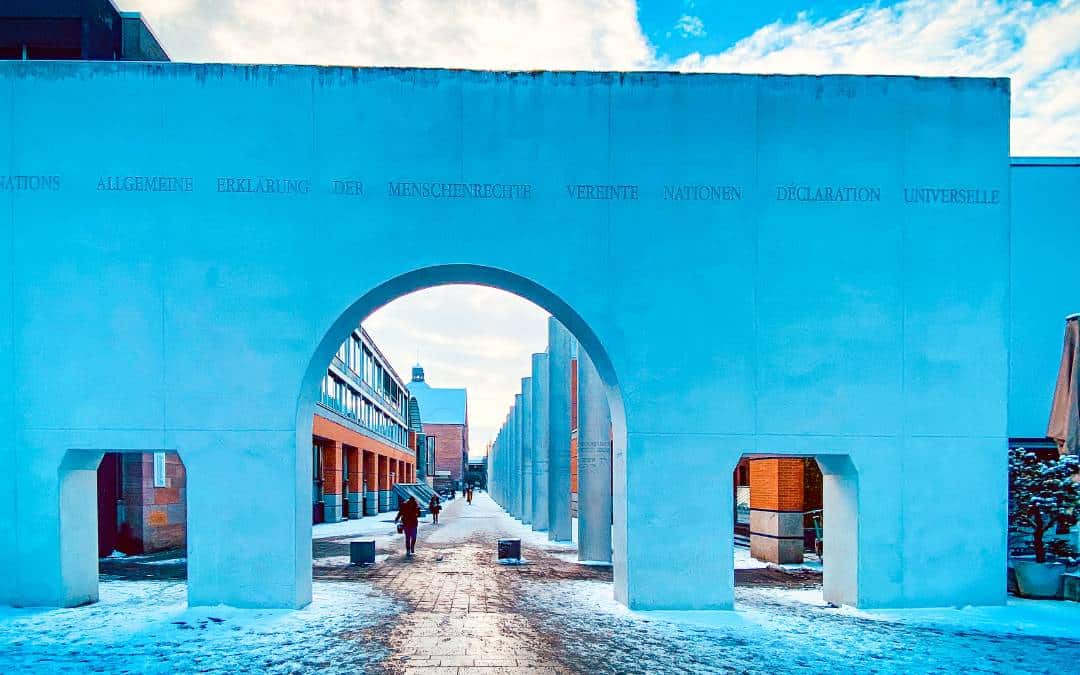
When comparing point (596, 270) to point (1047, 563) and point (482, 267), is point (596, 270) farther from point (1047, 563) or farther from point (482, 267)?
point (1047, 563)

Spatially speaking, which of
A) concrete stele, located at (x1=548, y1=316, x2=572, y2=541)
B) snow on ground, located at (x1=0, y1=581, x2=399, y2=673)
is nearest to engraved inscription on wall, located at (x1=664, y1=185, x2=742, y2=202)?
snow on ground, located at (x1=0, y1=581, x2=399, y2=673)

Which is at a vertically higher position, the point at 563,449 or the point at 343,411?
the point at 343,411

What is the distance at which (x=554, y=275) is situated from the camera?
10.3m

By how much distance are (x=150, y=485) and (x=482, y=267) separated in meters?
12.7

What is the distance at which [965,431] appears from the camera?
34.2 ft

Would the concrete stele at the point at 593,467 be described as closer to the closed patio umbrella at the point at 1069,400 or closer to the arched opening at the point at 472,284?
the arched opening at the point at 472,284

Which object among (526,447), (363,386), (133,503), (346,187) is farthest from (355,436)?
(346,187)

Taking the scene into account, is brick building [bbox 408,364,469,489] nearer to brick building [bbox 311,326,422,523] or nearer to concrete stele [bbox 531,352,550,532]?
brick building [bbox 311,326,422,523]

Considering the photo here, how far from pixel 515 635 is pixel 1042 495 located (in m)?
8.55

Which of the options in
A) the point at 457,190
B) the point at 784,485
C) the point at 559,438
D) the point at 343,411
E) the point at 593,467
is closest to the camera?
the point at 457,190

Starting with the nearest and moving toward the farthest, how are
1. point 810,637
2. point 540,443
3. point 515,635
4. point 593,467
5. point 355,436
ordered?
point 810,637
point 515,635
point 593,467
point 540,443
point 355,436

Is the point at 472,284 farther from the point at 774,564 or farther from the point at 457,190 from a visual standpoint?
the point at 774,564

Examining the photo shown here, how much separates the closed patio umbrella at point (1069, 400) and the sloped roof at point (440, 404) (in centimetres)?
9474

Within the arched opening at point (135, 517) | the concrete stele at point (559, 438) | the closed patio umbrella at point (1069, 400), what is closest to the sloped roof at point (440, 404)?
the concrete stele at point (559, 438)
